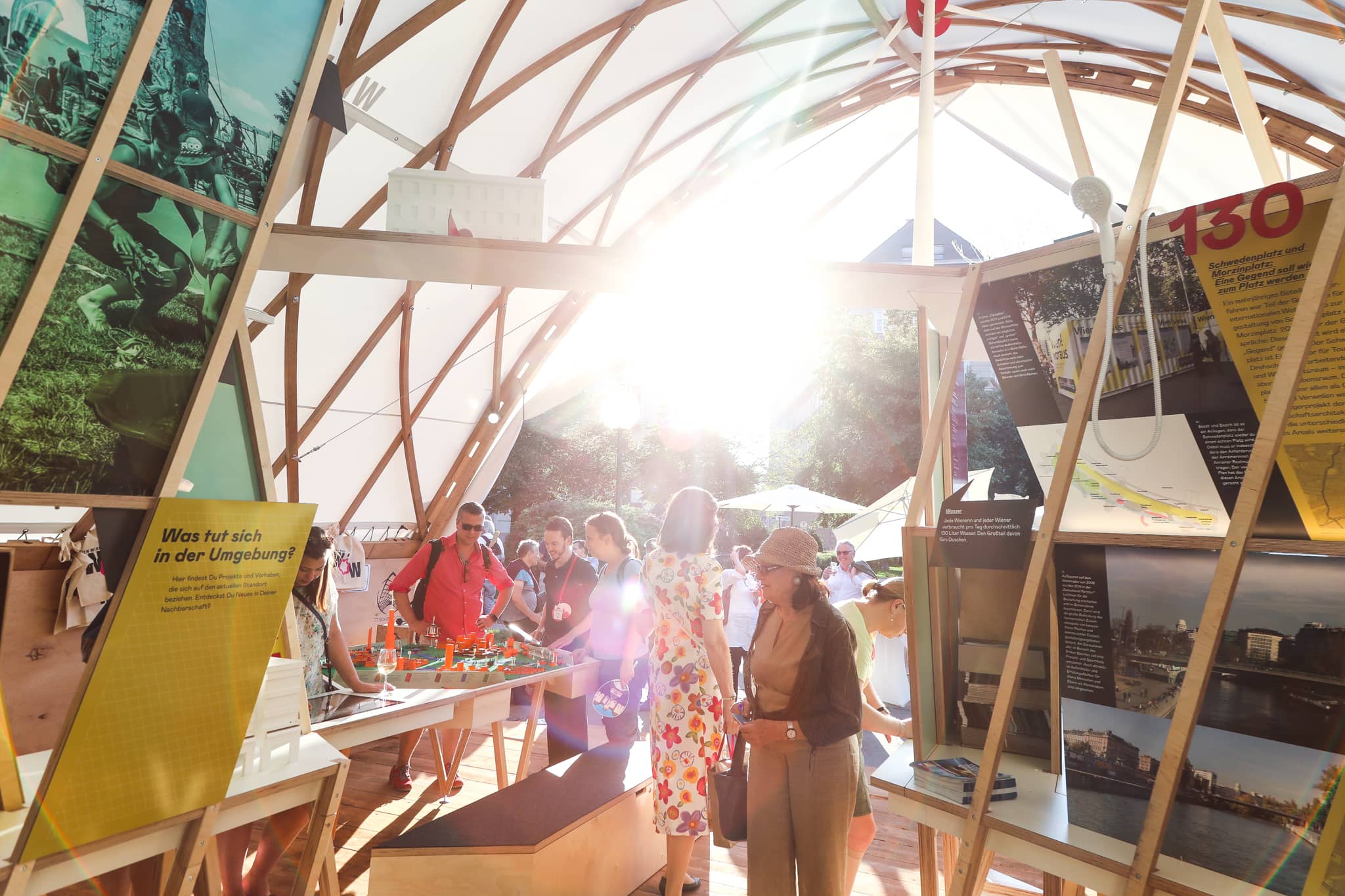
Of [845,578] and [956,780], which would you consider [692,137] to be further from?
[956,780]

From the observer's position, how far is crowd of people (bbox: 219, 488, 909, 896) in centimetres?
264

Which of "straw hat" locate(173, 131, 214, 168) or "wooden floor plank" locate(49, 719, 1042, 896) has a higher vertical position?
"straw hat" locate(173, 131, 214, 168)

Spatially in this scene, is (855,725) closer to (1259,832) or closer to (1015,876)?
(1259,832)

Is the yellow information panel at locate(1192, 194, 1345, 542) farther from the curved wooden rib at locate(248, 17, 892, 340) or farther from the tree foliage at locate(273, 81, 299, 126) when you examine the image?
the curved wooden rib at locate(248, 17, 892, 340)

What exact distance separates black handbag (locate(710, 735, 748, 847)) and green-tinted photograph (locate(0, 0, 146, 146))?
2583 millimetres

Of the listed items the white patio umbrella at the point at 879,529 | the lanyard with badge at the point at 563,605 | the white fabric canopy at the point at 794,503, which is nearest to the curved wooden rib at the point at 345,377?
the lanyard with badge at the point at 563,605

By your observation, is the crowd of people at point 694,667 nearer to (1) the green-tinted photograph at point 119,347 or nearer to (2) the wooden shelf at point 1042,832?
(2) the wooden shelf at point 1042,832

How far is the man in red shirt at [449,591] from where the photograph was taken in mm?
4824

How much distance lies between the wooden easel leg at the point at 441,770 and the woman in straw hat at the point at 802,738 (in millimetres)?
2521

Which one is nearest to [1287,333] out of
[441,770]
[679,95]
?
[441,770]

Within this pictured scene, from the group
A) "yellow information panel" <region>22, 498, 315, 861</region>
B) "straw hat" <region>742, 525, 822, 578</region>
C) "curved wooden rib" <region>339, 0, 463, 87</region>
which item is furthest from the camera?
"curved wooden rib" <region>339, 0, 463, 87</region>

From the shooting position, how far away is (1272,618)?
153 centimetres

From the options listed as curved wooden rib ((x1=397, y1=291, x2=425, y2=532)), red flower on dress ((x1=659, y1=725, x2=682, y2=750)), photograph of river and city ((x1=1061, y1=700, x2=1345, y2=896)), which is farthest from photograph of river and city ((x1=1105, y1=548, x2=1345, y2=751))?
curved wooden rib ((x1=397, y1=291, x2=425, y2=532))

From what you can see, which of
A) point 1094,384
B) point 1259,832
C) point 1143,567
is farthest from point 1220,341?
point 1259,832
